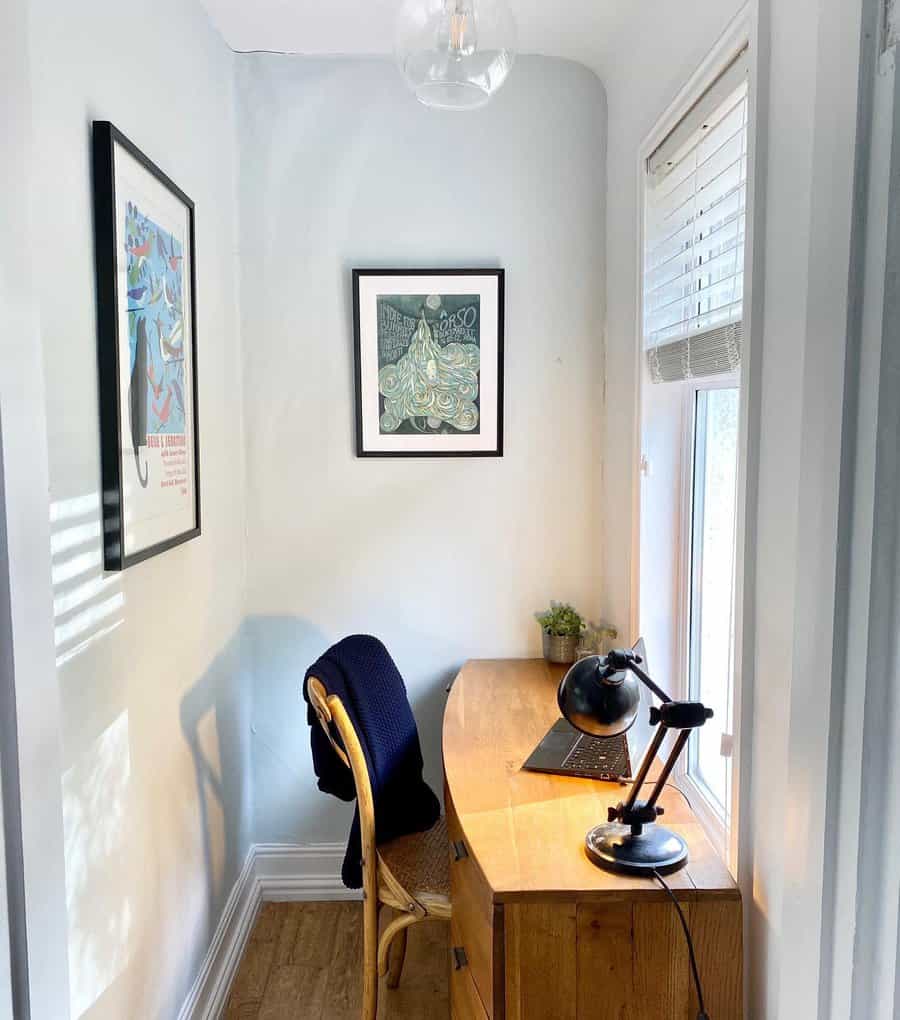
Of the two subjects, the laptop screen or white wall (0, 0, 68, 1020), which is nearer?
white wall (0, 0, 68, 1020)

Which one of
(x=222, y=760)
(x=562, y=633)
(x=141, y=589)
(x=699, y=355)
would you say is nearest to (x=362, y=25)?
(x=699, y=355)

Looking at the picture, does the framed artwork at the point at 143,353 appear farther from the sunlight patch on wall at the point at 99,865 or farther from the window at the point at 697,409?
the window at the point at 697,409

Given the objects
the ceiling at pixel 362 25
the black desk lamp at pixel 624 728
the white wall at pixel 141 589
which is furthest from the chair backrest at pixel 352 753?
the ceiling at pixel 362 25

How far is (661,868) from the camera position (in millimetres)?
1313

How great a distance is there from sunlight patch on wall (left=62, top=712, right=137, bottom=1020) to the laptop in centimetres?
81

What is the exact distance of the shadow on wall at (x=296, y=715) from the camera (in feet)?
7.91

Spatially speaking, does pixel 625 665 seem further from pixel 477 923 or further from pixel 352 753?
pixel 352 753

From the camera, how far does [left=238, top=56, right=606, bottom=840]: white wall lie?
2.28 m

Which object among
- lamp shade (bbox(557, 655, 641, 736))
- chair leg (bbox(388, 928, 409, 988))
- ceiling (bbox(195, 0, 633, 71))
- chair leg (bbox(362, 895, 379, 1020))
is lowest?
chair leg (bbox(388, 928, 409, 988))

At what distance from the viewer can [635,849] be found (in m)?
1.34

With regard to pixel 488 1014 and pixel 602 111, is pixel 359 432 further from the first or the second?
pixel 488 1014

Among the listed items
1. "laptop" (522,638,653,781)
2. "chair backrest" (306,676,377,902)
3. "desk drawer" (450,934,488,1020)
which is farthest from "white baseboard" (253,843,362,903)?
"laptop" (522,638,653,781)

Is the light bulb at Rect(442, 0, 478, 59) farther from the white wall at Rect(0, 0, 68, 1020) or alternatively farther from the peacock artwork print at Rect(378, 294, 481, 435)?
the peacock artwork print at Rect(378, 294, 481, 435)

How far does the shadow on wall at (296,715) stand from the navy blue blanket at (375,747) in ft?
1.24
